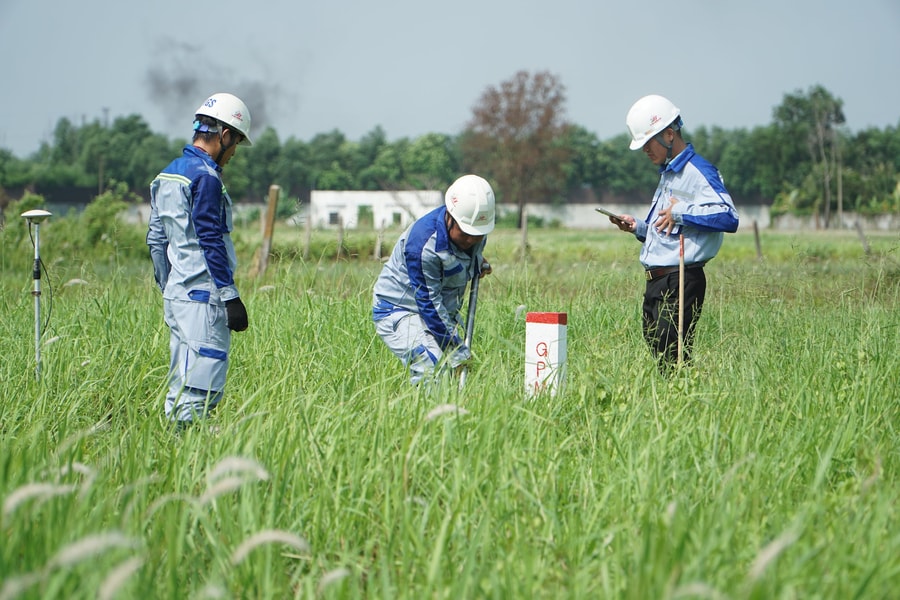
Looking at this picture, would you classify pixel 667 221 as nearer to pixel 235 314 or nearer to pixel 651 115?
pixel 651 115

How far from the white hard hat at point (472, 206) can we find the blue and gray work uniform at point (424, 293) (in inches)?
6.1

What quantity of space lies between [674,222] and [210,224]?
2963 mm

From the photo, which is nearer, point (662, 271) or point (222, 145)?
point (222, 145)

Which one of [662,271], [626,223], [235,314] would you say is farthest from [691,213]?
[235,314]

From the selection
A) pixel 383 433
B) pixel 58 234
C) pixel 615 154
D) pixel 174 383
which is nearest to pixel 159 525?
pixel 383 433

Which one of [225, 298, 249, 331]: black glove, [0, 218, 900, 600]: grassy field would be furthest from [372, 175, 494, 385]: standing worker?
[225, 298, 249, 331]: black glove

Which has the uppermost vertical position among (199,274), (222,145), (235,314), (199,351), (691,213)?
(222,145)

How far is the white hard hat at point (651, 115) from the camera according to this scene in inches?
229

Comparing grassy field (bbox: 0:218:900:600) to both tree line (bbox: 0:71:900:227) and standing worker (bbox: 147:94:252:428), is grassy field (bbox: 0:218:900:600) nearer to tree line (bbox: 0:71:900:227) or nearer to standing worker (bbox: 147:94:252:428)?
standing worker (bbox: 147:94:252:428)

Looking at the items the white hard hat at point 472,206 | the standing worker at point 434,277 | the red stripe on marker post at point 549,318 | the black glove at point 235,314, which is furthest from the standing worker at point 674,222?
the black glove at point 235,314

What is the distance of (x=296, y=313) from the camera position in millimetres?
6695

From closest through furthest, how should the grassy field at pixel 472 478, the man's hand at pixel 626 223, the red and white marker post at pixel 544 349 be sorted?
the grassy field at pixel 472 478 < the red and white marker post at pixel 544 349 < the man's hand at pixel 626 223

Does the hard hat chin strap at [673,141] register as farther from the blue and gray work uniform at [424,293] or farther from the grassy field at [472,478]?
the blue and gray work uniform at [424,293]

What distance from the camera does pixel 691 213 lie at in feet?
18.4
